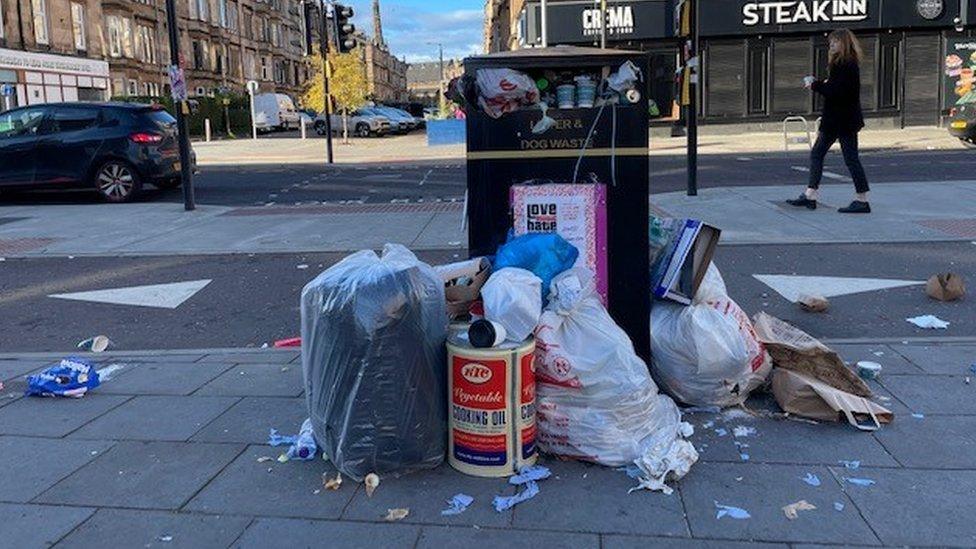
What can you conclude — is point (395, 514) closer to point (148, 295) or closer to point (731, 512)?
point (731, 512)

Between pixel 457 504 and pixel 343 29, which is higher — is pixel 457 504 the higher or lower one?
the lower one

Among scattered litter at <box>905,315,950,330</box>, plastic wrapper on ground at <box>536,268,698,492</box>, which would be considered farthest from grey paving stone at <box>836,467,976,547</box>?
scattered litter at <box>905,315,950,330</box>

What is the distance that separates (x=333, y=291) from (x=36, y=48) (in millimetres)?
40931

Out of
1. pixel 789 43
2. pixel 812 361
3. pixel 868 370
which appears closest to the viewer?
pixel 812 361

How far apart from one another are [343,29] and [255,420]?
21.5 meters

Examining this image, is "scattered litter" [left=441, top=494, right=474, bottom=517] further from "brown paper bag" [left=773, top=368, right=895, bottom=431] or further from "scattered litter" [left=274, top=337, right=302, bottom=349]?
"scattered litter" [left=274, top=337, right=302, bottom=349]

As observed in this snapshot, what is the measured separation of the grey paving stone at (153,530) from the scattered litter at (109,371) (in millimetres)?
1878

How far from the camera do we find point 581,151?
4020mm

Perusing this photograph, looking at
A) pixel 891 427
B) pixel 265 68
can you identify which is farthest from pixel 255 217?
pixel 265 68

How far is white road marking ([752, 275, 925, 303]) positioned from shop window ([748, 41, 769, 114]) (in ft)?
78.0

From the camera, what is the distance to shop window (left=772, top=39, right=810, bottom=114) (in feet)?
93.4

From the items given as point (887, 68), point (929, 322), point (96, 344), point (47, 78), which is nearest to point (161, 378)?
point (96, 344)

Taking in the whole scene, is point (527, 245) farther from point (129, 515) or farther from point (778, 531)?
point (129, 515)

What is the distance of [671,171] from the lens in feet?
56.9
